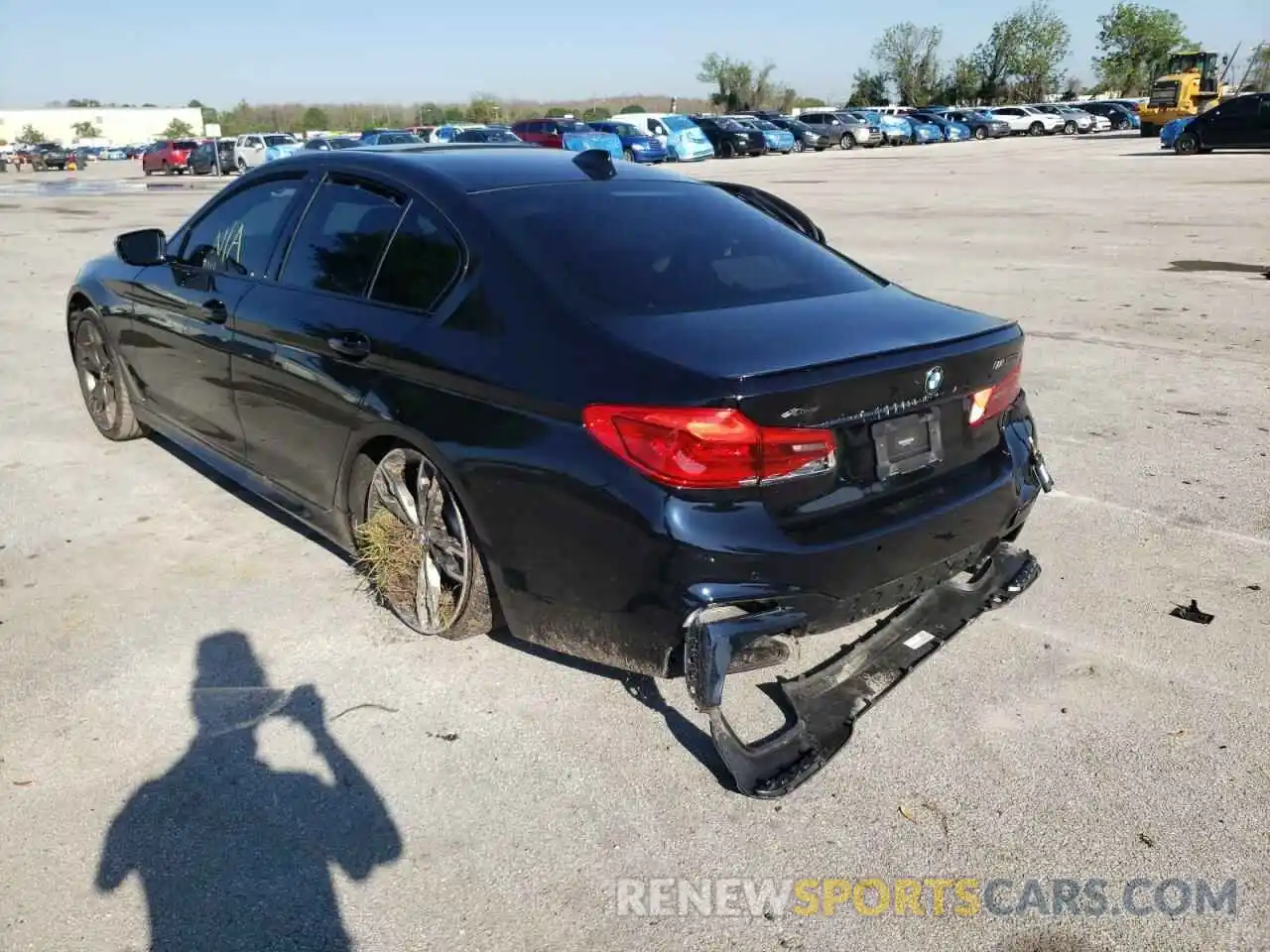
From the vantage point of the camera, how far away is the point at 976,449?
125 inches

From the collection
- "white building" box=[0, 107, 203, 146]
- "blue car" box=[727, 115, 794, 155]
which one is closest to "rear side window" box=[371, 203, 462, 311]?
"blue car" box=[727, 115, 794, 155]

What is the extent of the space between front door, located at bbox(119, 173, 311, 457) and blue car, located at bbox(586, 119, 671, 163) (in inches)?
1258

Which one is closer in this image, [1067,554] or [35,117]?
[1067,554]

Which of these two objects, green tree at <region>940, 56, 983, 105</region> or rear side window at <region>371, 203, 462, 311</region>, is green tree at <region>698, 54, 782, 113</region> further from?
rear side window at <region>371, 203, 462, 311</region>

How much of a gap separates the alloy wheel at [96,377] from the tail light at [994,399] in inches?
177

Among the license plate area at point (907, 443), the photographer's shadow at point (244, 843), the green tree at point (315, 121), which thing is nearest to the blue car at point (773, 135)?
the license plate area at point (907, 443)

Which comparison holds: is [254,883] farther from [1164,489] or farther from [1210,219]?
[1210,219]

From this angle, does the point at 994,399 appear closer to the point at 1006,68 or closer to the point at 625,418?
the point at 625,418

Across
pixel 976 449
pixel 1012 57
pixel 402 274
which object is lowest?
pixel 976 449

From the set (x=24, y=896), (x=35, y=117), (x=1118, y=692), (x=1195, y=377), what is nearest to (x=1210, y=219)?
(x=1195, y=377)

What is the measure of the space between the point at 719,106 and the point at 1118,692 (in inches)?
3726

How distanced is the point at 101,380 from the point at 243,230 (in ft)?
6.43

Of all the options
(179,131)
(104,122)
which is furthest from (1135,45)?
(104,122)

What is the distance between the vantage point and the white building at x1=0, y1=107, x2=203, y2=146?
11969cm
